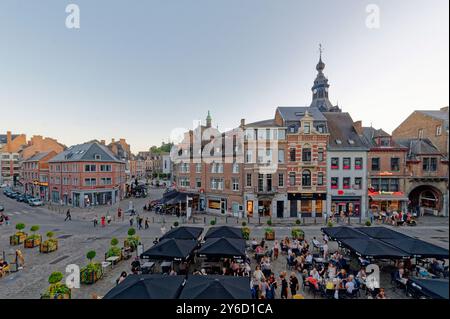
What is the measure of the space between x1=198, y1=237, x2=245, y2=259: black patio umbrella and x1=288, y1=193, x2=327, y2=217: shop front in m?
19.7

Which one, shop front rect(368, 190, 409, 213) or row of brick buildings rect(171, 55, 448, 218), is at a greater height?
row of brick buildings rect(171, 55, 448, 218)

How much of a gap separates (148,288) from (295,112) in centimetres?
3197

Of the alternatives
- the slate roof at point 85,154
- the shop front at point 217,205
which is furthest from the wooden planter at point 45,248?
the slate roof at point 85,154

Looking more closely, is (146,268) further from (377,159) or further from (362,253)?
(377,159)

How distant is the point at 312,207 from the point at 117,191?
3866 centimetres

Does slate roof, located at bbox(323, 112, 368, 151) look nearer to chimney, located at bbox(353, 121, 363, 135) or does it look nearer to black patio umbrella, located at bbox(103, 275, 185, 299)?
chimney, located at bbox(353, 121, 363, 135)

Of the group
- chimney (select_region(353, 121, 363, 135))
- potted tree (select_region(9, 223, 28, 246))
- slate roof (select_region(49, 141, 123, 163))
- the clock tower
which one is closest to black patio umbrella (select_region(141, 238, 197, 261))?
potted tree (select_region(9, 223, 28, 246))

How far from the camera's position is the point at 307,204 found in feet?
106

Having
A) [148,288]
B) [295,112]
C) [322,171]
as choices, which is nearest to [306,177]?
[322,171]

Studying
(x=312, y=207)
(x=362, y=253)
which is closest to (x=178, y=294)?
(x=362, y=253)

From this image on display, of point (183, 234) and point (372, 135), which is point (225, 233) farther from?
point (372, 135)

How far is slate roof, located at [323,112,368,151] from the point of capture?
3232cm

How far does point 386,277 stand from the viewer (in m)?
13.9

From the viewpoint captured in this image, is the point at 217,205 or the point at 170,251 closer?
the point at 170,251
